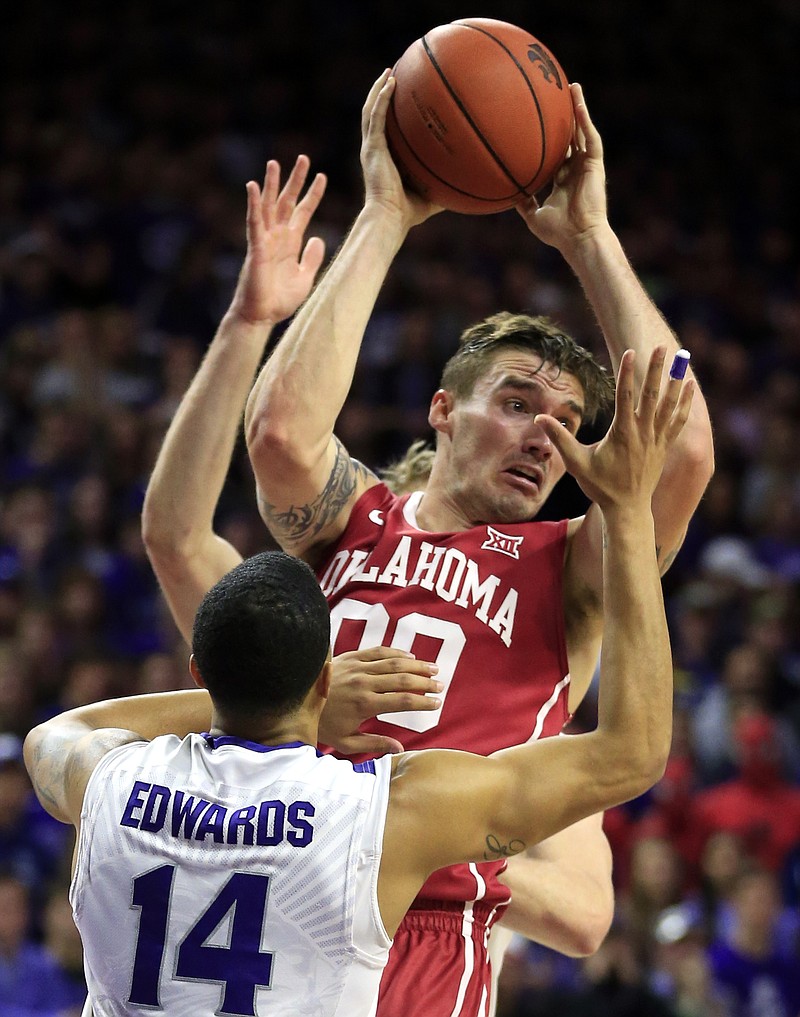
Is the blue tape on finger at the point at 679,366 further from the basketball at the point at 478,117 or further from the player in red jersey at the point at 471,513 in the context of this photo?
the basketball at the point at 478,117

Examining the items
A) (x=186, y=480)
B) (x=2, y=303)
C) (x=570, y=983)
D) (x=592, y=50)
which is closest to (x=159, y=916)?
(x=186, y=480)

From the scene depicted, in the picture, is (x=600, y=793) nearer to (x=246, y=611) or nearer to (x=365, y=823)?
(x=365, y=823)

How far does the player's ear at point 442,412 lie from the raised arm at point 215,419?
1.46 ft

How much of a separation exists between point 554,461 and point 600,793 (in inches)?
46.9

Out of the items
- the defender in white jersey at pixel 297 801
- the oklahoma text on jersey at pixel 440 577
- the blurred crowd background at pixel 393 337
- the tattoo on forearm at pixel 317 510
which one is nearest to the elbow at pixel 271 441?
the tattoo on forearm at pixel 317 510

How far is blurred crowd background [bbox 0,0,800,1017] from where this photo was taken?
264 inches

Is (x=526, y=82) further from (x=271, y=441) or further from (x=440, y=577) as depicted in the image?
(x=440, y=577)

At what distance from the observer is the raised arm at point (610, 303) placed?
303 centimetres

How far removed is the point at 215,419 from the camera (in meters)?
3.54

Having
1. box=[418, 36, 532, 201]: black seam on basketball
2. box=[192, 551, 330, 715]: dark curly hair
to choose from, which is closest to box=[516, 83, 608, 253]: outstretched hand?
box=[418, 36, 532, 201]: black seam on basketball

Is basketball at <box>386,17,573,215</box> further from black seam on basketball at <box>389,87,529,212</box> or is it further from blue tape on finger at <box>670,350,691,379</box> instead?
blue tape on finger at <box>670,350,691,379</box>

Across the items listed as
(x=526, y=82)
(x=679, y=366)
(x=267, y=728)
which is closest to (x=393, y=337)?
(x=526, y=82)

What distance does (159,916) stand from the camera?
7.59ft

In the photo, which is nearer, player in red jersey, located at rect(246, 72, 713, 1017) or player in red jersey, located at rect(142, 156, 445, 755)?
player in red jersey, located at rect(246, 72, 713, 1017)
